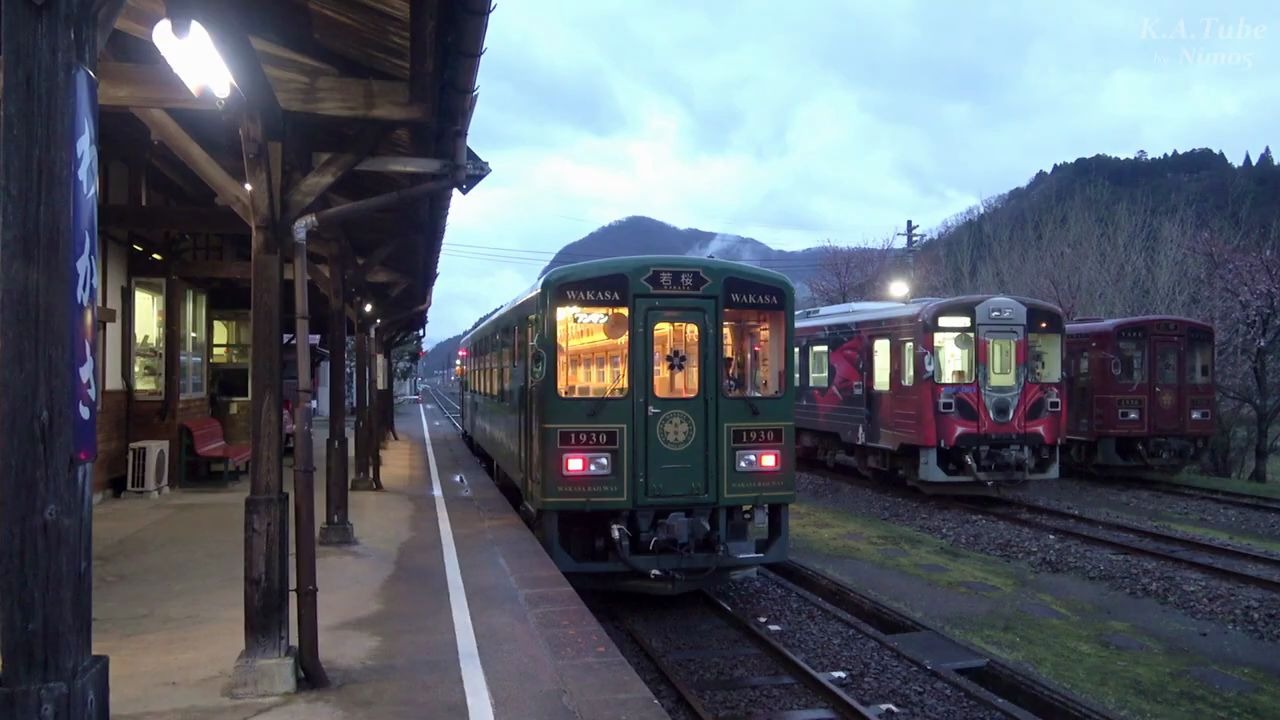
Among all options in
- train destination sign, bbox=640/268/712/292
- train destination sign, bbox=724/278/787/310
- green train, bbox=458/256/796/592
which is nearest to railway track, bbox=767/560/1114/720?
green train, bbox=458/256/796/592

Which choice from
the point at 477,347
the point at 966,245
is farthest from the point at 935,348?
the point at 966,245

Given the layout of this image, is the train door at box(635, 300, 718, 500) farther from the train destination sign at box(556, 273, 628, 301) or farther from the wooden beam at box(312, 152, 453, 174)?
the wooden beam at box(312, 152, 453, 174)

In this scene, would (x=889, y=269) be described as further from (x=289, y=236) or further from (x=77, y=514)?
(x=77, y=514)

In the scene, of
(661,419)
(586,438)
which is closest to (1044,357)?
(661,419)

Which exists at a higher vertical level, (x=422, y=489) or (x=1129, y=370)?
(x=1129, y=370)

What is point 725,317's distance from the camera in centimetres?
813

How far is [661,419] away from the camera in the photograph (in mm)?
7922

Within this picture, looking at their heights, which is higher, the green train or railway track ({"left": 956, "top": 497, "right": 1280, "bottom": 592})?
the green train

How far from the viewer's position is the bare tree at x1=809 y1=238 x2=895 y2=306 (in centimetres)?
3650

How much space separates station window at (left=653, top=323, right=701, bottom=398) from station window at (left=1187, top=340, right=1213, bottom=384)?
1298cm

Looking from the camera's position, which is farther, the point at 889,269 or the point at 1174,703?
the point at 889,269

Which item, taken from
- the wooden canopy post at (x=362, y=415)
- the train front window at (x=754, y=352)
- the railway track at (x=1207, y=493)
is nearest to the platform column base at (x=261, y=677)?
the train front window at (x=754, y=352)

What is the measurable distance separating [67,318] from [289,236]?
2.90 m

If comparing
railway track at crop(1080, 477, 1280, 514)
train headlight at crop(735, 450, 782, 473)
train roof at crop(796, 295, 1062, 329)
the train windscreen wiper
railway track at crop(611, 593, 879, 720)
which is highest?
train roof at crop(796, 295, 1062, 329)
